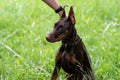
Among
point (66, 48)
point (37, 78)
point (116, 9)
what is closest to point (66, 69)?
point (66, 48)

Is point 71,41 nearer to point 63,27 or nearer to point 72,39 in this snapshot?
point 72,39

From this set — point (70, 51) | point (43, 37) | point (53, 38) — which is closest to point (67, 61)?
point (70, 51)

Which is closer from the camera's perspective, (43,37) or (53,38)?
(53,38)

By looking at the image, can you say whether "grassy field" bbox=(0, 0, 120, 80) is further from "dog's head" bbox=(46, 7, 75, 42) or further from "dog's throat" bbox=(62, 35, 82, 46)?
"dog's head" bbox=(46, 7, 75, 42)

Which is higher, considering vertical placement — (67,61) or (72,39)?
(72,39)

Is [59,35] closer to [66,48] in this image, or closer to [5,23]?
[66,48]

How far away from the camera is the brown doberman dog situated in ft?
10.7

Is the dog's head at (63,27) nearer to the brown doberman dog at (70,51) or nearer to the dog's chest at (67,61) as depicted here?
the brown doberman dog at (70,51)

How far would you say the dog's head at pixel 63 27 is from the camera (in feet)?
10.6

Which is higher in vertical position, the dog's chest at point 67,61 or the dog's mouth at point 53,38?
the dog's mouth at point 53,38

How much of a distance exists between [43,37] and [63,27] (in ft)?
7.50

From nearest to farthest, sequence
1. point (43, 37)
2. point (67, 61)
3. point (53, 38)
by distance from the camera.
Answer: point (53, 38)
point (67, 61)
point (43, 37)

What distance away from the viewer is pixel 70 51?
341 cm

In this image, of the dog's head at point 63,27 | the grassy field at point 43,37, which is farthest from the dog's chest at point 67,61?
the grassy field at point 43,37
